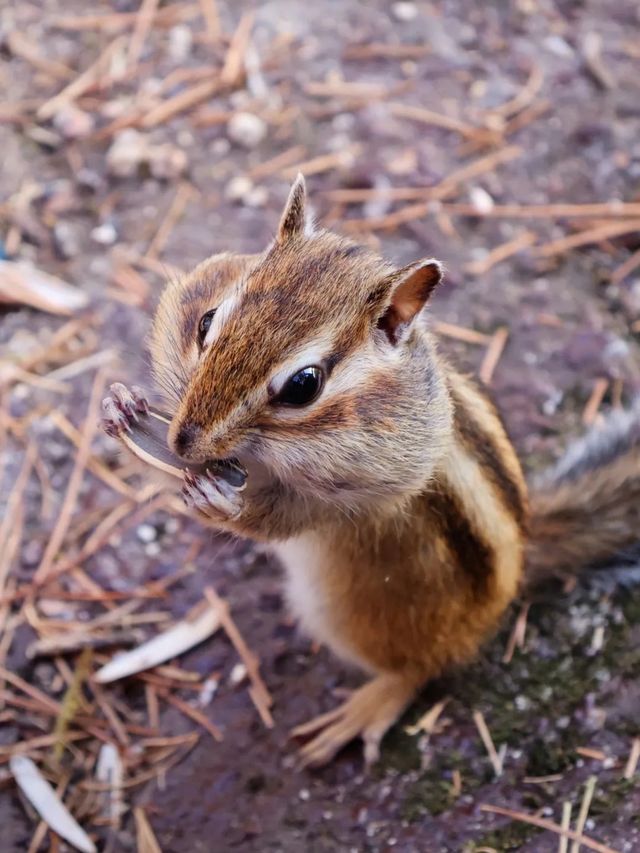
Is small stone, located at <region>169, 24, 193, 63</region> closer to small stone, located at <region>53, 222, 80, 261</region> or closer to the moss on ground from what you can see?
small stone, located at <region>53, 222, 80, 261</region>

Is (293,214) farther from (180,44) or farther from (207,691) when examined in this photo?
(180,44)

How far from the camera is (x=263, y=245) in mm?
2984

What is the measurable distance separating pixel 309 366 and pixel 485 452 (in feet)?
1.91

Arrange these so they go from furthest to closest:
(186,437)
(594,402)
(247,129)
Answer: (247,129)
(594,402)
(186,437)

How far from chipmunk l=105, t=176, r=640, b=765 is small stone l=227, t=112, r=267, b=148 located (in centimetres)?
150

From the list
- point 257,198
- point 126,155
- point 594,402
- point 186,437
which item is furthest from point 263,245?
point 186,437

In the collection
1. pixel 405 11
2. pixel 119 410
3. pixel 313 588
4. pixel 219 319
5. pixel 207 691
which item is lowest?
pixel 207 691

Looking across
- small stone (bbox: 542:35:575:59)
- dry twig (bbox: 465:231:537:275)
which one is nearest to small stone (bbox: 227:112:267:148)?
dry twig (bbox: 465:231:537:275)

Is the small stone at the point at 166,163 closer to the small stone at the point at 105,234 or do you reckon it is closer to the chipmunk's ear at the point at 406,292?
the small stone at the point at 105,234

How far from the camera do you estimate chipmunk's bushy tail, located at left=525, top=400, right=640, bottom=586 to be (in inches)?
85.9

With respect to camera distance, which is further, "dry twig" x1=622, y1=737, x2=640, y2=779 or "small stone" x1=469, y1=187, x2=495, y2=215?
"small stone" x1=469, y1=187, x2=495, y2=215

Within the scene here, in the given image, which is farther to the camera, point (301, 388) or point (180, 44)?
point (180, 44)

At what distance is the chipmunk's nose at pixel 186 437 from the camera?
143 centimetres

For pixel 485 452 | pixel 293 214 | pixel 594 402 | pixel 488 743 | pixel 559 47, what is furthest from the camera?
pixel 559 47
